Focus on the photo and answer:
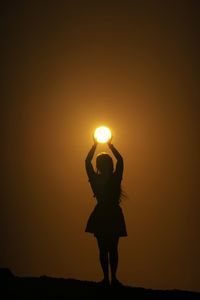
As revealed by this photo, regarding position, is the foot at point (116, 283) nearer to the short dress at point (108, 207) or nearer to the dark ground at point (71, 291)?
the dark ground at point (71, 291)

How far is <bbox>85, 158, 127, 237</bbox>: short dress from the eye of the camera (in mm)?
7027

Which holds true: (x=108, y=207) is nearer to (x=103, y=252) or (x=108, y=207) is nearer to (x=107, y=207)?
(x=107, y=207)

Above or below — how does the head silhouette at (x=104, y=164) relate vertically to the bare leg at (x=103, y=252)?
above

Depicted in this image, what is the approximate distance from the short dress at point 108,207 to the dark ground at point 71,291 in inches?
34.4

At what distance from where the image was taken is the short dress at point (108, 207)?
7.03 m

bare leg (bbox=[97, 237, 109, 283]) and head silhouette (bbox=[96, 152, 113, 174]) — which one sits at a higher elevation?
head silhouette (bbox=[96, 152, 113, 174])

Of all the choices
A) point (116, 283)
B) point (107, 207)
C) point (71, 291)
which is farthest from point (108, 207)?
point (71, 291)

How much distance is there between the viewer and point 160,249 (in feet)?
131

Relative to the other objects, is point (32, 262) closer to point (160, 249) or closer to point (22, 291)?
point (160, 249)

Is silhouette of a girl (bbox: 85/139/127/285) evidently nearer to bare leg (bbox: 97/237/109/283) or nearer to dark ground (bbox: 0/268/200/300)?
bare leg (bbox: 97/237/109/283)

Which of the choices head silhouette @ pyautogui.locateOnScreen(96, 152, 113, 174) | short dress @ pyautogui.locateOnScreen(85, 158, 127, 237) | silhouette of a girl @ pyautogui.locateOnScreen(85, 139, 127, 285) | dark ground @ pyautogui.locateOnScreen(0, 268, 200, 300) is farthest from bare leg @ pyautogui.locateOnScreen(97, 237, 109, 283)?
head silhouette @ pyautogui.locateOnScreen(96, 152, 113, 174)

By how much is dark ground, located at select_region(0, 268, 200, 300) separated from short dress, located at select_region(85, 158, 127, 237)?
0.87 metres

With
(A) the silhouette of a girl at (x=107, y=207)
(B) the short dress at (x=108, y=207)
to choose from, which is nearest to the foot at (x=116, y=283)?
(A) the silhouette of a girl at (x=107, y=207)

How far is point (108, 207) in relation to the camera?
23.1 ft
